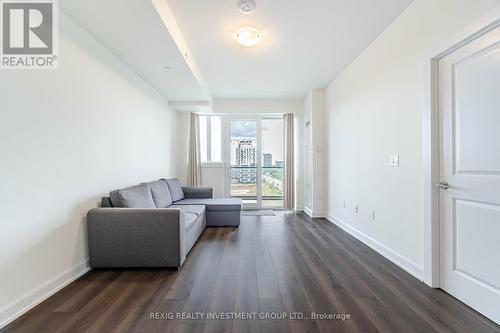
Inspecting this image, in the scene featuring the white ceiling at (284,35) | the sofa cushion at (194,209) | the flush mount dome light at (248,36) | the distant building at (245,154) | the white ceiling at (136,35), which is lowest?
the sofa cushion at (194,209)

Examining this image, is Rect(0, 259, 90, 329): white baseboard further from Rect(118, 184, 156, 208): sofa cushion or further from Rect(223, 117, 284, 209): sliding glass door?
Rect(223, 117, 284, 209): sliding glass door

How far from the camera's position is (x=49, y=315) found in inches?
67.5

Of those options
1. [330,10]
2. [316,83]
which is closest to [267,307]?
[330,10]

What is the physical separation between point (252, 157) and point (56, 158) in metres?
4.31

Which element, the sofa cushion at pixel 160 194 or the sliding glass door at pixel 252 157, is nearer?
the sofa cushion at pixel 160 194

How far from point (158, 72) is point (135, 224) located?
2.28 m

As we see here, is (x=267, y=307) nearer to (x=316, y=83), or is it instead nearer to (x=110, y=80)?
(x=110, y=80)

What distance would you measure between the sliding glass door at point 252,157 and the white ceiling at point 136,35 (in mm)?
2264

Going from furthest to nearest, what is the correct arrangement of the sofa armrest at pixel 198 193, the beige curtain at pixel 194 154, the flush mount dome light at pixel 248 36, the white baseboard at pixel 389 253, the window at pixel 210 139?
the window at pixel 210 139 < the beige curtain at pixel 194 154 < the sofa armrest at pixel 198 193 < the flush mount dome light at pixel 248 36 < the white baseboard at pixel 389 253

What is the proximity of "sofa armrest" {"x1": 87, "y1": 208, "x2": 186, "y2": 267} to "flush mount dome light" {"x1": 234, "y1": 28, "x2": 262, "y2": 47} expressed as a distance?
221 cm

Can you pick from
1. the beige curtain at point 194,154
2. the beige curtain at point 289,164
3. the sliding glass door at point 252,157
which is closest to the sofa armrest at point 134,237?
the beige curtain at point 194,154

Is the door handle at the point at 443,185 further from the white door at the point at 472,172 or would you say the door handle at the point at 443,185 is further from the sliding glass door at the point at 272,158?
the sliding glass door at the point at 272,158

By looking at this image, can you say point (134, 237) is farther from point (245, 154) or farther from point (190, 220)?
point (245, 154)

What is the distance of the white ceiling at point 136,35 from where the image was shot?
1994 millimetres
